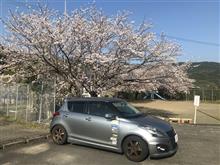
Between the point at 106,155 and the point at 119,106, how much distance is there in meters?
1.46

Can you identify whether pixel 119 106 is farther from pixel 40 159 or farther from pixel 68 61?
pixel 68 61

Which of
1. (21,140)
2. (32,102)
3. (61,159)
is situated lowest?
(61,159)

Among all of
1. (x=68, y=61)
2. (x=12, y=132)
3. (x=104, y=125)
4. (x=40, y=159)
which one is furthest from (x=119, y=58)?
(x=40, y=159)

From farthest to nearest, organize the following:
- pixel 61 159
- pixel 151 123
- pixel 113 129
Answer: pixel 113 129 < pixel 151 123 < pixel 61 159

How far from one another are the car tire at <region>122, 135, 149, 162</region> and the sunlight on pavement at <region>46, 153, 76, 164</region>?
1390 millimetres

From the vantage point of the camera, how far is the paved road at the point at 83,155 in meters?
8.94

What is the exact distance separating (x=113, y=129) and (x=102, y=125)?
15.8 inches

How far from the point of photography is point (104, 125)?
9.86 metres

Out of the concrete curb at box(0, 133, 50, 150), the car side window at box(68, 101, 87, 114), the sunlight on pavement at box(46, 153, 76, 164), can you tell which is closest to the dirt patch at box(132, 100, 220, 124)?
the concrete curb at box(0, 133, 50, 150)

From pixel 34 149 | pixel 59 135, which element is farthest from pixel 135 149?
pixel 34 149

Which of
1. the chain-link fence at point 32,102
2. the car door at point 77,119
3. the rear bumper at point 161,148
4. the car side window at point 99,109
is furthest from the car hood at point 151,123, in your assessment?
the chain-link fence at point 32,102

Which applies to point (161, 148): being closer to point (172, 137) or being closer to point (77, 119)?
point (172, 137)

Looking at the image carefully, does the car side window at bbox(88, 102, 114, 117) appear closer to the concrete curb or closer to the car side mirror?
the car side mirror

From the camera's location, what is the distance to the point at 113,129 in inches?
379
